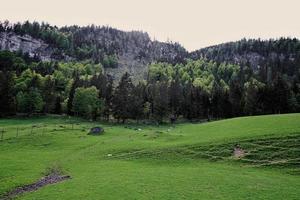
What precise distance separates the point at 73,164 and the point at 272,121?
1947 inches

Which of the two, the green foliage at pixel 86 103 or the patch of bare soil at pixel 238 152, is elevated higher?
the green foliage at pixel 86 103

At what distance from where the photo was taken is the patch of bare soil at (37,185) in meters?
37.0

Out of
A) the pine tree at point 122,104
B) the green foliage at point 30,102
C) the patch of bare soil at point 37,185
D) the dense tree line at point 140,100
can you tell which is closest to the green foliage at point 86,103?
the dense tree line at point 140,100

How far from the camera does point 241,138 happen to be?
64.5 metres

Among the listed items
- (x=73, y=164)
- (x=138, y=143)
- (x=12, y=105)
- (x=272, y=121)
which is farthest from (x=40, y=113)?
(x=272, y=121)

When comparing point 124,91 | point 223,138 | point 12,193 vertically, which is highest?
point 124,91

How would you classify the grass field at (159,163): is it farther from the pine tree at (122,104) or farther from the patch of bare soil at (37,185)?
the pine tree at (122,104)

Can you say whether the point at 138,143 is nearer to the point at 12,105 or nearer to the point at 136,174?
the point at 136,174

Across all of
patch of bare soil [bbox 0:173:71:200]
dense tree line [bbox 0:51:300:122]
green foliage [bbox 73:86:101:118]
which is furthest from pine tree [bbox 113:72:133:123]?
patch of bare soil [bbox 0:173:71:200]

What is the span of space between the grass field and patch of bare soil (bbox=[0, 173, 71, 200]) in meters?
1.02

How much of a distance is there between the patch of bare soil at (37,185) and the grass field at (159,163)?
1017 millimetres

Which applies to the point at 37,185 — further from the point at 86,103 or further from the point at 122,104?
the point at 86,103

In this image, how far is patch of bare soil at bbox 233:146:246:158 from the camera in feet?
185

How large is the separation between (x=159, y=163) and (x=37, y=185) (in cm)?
2164
